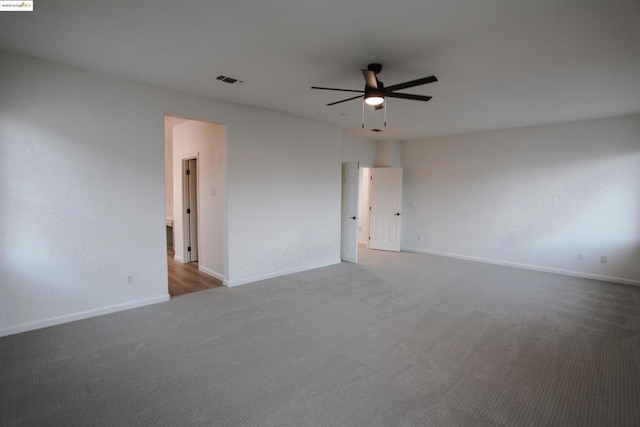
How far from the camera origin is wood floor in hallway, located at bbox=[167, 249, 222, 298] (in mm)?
4652

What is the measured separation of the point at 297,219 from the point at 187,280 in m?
2.09

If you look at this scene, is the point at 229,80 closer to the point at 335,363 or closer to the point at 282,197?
the point at 282,197

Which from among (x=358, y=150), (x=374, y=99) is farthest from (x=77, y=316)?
(x=358, y=150)

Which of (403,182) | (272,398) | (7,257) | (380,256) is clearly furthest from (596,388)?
(403,182)

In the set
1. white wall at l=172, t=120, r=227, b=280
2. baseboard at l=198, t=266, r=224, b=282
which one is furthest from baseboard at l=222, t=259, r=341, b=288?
white wall at l=172, t=120, r=227, b=280

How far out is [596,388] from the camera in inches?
96.4

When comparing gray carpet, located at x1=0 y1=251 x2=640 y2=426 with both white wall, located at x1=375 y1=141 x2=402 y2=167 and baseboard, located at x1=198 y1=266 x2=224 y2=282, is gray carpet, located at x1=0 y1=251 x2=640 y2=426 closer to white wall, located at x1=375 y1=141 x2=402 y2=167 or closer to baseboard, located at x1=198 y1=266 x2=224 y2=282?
baseboard, located at x1=198 y1=266 x2=224 y2=282

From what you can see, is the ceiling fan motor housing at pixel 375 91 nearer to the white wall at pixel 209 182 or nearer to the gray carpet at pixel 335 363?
the gray carpet at pixel 335 363

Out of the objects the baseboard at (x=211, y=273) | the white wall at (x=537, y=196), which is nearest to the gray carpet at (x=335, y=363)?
the baseboard at (x=211, y=273)

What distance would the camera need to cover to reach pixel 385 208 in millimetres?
8047

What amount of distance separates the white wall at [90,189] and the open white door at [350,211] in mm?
2268

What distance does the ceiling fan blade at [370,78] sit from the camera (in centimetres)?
275

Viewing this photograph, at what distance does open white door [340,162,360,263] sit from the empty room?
0.98ft

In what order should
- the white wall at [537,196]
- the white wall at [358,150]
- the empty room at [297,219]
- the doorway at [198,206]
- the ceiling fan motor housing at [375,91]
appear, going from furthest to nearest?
the white wall at [358,150], the white wall at [537,196], the doorway at [198,206], the ceiling fan motor housing at [375,91], the empty room at [297,219]
